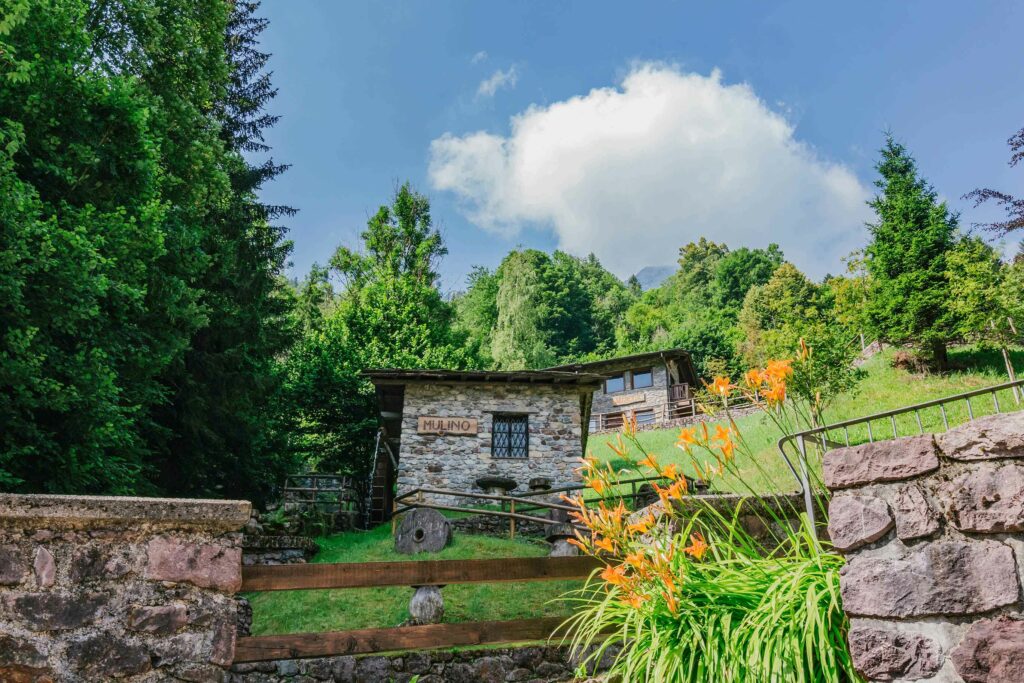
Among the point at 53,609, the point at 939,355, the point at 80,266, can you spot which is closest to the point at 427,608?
the point at 53,609

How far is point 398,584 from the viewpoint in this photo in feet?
10.7

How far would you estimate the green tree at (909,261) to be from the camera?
20.7 meters

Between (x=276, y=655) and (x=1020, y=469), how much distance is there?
9.76 feet

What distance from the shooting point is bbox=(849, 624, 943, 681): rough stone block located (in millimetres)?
2117

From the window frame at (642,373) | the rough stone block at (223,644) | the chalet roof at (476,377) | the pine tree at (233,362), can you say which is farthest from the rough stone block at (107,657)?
the window frame at (642,373)

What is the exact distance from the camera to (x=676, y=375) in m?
31.0

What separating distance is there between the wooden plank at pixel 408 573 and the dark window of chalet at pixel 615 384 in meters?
28.5

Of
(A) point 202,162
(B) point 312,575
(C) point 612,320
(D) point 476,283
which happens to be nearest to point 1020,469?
(B) point 312,575

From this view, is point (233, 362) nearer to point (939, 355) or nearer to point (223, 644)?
point (223, 644)

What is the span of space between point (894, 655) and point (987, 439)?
772mm

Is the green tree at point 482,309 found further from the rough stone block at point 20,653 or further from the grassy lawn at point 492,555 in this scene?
the rough stone block at point 20,653

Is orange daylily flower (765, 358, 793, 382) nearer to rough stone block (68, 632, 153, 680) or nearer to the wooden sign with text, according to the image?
rough stone block (68, 632, 153, 680)

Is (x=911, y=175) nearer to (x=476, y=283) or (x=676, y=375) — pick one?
(x=676, y=375)

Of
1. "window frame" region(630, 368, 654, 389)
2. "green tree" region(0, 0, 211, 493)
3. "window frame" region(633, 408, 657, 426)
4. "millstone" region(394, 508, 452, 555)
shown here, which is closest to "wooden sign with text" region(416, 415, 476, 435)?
"green tree" region(0, 0, 211, 493)
